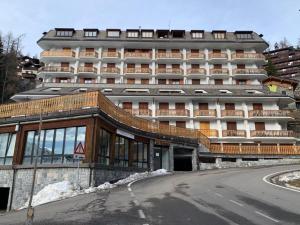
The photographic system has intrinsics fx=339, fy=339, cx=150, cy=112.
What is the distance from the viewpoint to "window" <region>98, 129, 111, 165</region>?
73.7 feet

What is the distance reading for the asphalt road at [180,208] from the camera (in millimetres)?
10805

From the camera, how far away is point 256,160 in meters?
40.7

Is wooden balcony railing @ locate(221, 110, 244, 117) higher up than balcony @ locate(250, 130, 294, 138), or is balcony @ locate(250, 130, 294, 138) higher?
wooden balcony railing @ locate(221, 110, 244, 117)

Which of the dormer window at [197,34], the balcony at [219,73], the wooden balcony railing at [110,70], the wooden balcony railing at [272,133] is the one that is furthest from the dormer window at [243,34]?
the wooden balcony railing at [110,70]

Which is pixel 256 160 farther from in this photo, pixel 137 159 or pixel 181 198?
pixel 181 198

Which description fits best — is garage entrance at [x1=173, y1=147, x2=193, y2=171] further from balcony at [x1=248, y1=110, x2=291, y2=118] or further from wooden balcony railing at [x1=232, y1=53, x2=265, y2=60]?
wooden balcony railing at [x1=232, y1=53, x2=265, y2=60]

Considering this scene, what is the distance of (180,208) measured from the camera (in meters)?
13.0

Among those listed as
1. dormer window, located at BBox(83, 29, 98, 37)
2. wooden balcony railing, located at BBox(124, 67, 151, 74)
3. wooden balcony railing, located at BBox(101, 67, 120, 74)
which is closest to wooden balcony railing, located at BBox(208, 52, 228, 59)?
wooden balcony railing, located at BBox(124, 67, 151, 74)

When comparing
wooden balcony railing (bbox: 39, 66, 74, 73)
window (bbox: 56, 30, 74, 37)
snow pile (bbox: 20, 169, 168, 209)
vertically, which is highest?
window (bbox: 56, 30, 74, 37)

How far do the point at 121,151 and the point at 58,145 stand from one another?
18.5 ft

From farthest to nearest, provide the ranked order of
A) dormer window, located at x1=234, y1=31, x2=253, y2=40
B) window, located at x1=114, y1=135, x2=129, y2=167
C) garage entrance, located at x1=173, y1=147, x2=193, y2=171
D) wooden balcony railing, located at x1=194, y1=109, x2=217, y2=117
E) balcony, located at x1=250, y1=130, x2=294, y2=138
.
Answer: dormer window, located at x1=234, y1=31, x2=253, y2=40 < wooden balcony railing, located at x1=194, y1=109, x2=217, y2=117 < balcony, located at x1=250, y1=130, x2=294, y2=138 < garage entrance, located at x1=173, y1=147, x2=193, y2=171 < window, located at x1=114, y1=135, x2=129, y2=167

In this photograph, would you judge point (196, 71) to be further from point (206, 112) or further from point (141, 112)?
point (141, 112)

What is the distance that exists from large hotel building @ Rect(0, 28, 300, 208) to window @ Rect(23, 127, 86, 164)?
2.7 inches

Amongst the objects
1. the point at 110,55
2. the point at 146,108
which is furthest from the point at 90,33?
the point at 146,108
